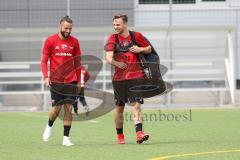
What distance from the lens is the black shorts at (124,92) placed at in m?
14.1

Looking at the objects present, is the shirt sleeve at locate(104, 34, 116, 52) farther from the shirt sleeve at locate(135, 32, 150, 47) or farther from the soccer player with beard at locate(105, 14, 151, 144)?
the shirt sleeve at locate(135, 32, 150, 47)

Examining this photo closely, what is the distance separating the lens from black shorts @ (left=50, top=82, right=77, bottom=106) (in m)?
14.2

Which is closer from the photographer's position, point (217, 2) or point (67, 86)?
point (67, 86)

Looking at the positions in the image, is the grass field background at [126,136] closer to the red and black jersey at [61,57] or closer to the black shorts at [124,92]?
the black shorts at [124,92]

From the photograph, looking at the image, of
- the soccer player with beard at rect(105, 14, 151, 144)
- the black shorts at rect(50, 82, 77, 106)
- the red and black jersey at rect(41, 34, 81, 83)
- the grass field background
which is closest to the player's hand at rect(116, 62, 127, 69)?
the soccer player with beard at rect(105, 14, 151, 144)

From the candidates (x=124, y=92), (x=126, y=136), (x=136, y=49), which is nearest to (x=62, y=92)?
(x=124, y=92)

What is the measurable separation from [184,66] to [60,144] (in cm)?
1466

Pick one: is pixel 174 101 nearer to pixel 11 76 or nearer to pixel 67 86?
pixel 11 76

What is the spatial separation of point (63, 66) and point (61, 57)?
0.58 feet

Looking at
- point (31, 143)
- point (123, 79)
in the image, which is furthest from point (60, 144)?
point (123, 79)

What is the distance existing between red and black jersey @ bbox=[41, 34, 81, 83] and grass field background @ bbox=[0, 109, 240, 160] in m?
1.08

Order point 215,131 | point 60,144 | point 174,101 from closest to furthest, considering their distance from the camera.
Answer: point 60,144 < point 215,131 < point 174,101

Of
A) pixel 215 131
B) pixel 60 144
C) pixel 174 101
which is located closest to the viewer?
pixel 60 144

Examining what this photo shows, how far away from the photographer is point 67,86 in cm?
1420
